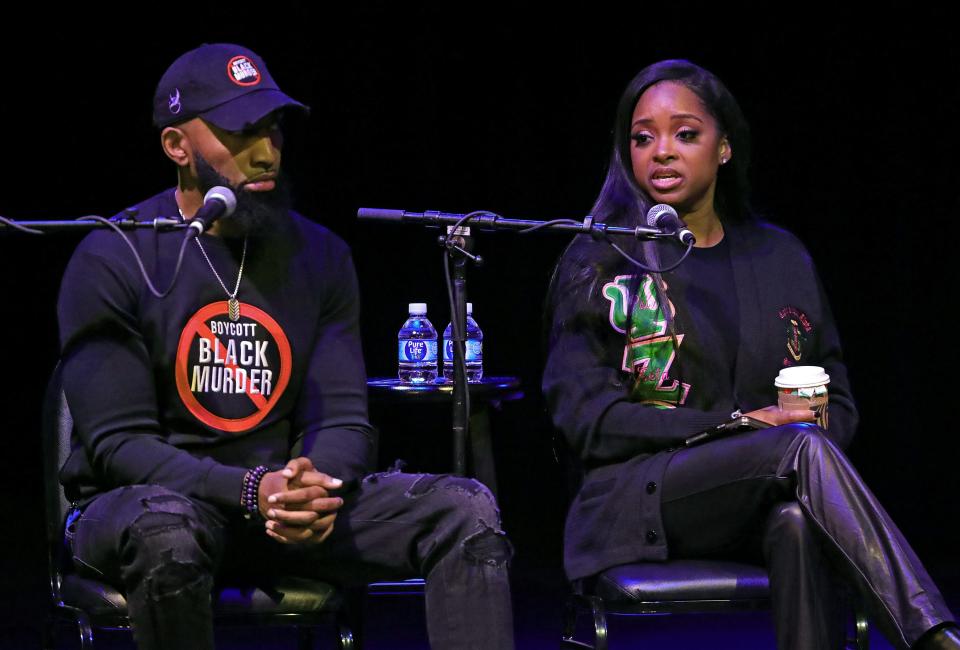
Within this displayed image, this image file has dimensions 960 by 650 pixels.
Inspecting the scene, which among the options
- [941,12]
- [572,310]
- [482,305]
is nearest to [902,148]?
[941,12]

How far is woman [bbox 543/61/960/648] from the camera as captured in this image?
2.33m

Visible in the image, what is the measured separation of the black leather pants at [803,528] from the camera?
7.47 ft

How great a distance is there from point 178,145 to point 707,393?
1.21 m

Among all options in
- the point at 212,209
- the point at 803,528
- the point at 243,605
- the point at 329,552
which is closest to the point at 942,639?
the point at 803,528

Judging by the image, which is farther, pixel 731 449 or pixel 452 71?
pixel 452 71

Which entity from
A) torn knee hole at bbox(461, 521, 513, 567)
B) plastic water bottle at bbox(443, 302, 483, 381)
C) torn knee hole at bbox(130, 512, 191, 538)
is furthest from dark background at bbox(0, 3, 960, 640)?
torn knee hole at bbox(130, 512, 191, 538)

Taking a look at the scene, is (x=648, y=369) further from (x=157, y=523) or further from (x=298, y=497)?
(x=157, y=523)

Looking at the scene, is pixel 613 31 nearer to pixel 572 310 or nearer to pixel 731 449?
pixel 572 310

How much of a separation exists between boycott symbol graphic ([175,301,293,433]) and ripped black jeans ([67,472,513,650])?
22 cm

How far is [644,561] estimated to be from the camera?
256 centimetres

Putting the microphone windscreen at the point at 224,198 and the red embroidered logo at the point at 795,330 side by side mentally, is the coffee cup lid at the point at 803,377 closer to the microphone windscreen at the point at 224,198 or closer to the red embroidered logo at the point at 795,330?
the red embroidered logo at the point at 795,330

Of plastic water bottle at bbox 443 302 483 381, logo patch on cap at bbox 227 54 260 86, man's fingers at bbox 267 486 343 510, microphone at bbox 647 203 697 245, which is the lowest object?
man's fingers at bbox 267 486 343 510

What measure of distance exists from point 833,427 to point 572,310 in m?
0.63

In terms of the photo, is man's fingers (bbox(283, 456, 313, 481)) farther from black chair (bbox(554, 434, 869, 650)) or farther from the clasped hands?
black chair (bbox(554, 434, 869, 650))
